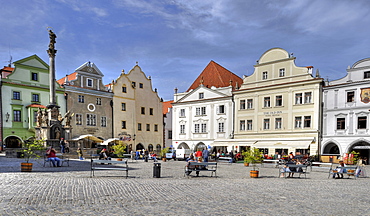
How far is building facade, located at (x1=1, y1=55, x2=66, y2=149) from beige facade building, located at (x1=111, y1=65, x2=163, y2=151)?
913 cm

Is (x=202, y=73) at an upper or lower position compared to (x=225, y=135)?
upper

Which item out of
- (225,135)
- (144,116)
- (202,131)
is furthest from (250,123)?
(144,116)

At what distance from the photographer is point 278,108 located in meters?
37.8

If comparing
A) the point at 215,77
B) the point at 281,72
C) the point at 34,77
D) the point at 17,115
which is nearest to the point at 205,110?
the point at 215,77

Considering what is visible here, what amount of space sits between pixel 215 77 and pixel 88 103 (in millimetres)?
18803

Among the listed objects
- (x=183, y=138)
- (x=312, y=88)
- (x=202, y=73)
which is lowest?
(x=183, y=138)

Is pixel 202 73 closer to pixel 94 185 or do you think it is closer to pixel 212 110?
pixel 212 110

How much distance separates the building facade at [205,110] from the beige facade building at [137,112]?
228 inches

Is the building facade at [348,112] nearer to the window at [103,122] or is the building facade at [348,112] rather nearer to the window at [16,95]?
the window at [103,122]

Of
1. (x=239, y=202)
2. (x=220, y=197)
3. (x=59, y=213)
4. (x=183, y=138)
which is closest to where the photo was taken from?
(x=59, y=213)

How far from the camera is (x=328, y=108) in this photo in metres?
34.0

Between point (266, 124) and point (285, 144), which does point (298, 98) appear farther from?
point (285, 144)

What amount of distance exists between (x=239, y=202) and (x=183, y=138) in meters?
38.3

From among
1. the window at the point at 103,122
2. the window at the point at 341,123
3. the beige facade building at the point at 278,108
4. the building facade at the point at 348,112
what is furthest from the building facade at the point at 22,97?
the window at the point at 341,123
